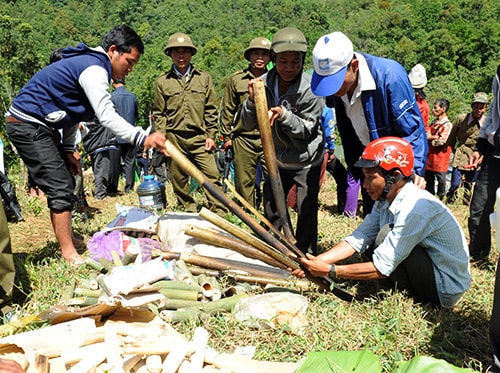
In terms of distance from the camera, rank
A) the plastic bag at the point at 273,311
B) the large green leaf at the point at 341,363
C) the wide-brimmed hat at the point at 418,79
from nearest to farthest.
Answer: the large green leaf at the point at 341,363 < the plastic bag at the point at 273,311 < the wide-brimmed hat at the point at 418,79

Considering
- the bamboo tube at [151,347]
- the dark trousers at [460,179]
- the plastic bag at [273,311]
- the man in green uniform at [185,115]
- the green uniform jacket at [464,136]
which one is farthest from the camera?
the dark trousers at [460,179]

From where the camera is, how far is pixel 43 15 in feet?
258

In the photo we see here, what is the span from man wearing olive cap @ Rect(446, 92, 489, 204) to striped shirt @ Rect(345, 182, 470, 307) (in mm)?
4296

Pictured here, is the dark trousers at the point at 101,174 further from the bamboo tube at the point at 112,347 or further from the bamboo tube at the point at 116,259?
the bamboo tube at the point at 112,347

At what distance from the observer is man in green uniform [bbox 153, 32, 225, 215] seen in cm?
555

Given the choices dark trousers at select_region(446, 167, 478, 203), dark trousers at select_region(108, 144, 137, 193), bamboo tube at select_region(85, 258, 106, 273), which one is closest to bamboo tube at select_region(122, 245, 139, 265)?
bamboo tube at select_region(85, 258, 106, 273)

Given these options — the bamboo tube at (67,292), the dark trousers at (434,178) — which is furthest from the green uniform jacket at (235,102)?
the dark trousers at (434,178)

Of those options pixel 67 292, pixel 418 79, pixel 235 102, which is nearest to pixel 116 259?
pixel 67 292

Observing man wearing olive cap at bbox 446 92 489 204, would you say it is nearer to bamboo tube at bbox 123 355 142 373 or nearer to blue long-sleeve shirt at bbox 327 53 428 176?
blue long-sleeve shirt at bbox 327 53 428 176

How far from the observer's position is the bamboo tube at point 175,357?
222cm

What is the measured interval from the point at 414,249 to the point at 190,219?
2.12 metres

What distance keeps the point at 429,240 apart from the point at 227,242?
5.00 ft

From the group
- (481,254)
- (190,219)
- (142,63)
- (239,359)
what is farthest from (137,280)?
(142,63)

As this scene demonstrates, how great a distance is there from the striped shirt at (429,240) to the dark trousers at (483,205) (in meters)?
1.28
